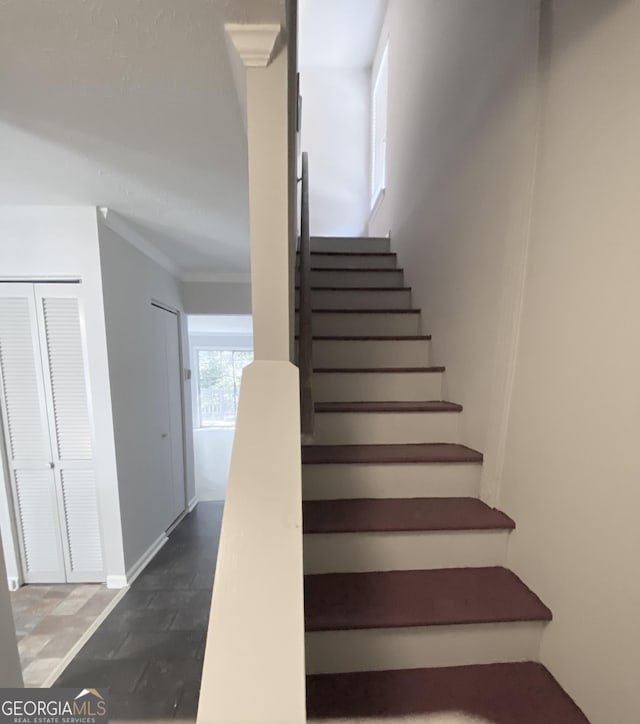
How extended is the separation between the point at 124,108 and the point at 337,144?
156 inches

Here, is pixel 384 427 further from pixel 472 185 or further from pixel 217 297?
pixel 217 297

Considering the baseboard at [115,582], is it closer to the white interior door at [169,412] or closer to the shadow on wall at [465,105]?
the white interior door at [169,412]

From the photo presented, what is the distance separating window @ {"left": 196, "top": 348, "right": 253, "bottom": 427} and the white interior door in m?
5.71

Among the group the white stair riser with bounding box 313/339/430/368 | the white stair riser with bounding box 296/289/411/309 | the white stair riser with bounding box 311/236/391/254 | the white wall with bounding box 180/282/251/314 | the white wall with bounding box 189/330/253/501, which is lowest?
the white wall with bounding box 189/330/253/501

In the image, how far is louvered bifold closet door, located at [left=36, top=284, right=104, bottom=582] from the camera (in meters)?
2.74

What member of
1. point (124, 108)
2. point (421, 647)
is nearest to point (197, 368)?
point (124, 108)

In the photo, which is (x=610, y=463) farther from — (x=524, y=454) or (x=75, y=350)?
(x=75, y=350)

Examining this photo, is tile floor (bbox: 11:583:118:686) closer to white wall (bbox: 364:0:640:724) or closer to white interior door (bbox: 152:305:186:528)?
white interior door (bbox: 152:305:186:528)

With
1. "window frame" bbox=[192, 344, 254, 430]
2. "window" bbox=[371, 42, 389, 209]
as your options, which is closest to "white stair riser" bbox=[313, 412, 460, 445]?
"window" bbox=[371, 42, 389, 209]

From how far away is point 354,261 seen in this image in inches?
123

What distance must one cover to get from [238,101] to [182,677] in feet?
9.60

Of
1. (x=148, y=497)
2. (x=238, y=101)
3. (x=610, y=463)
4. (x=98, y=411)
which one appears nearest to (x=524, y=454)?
(x=610, y=463)

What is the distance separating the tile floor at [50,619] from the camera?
2.22 metres

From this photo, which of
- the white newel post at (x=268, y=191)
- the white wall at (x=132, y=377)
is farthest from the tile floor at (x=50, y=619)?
the white newel post at (x=268, y=191)
